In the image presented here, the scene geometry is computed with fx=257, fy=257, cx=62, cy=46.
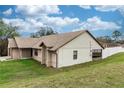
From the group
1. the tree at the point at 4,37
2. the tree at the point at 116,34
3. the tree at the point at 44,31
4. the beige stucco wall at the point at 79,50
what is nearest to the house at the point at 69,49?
the beige stucco wall at the point at 79,50

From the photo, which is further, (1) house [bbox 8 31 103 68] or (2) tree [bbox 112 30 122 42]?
(1) house [bbox 8 31 103 68]

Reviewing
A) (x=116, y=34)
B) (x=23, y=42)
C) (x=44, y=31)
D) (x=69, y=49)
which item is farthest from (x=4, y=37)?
(x=116, y=34)

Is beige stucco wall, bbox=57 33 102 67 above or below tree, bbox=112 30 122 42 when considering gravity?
below

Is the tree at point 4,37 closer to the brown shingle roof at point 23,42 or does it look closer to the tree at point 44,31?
the brown shingle roof at point 23,42

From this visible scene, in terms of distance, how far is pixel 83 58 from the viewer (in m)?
18.1

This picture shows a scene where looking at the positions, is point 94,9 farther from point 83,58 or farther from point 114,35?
point 83,58

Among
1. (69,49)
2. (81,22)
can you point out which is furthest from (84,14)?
(69,49)

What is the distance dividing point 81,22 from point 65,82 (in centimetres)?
614

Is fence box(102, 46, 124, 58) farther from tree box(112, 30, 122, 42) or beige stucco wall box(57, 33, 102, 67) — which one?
tree box(112, 30, 122, 42)

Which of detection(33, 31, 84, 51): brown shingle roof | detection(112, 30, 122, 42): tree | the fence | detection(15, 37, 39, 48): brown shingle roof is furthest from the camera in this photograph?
detection(15, 37, 39, 48): brown shingle roof

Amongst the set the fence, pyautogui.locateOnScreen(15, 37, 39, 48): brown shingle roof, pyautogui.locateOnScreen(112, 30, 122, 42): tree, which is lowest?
the fence

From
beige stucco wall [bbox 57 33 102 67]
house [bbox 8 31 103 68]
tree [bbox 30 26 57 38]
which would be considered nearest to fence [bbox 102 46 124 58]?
house [bbox 8 31 103 68]

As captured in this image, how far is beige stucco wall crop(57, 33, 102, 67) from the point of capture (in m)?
17.0

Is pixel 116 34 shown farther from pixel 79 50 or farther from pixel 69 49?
pixel 69 49
